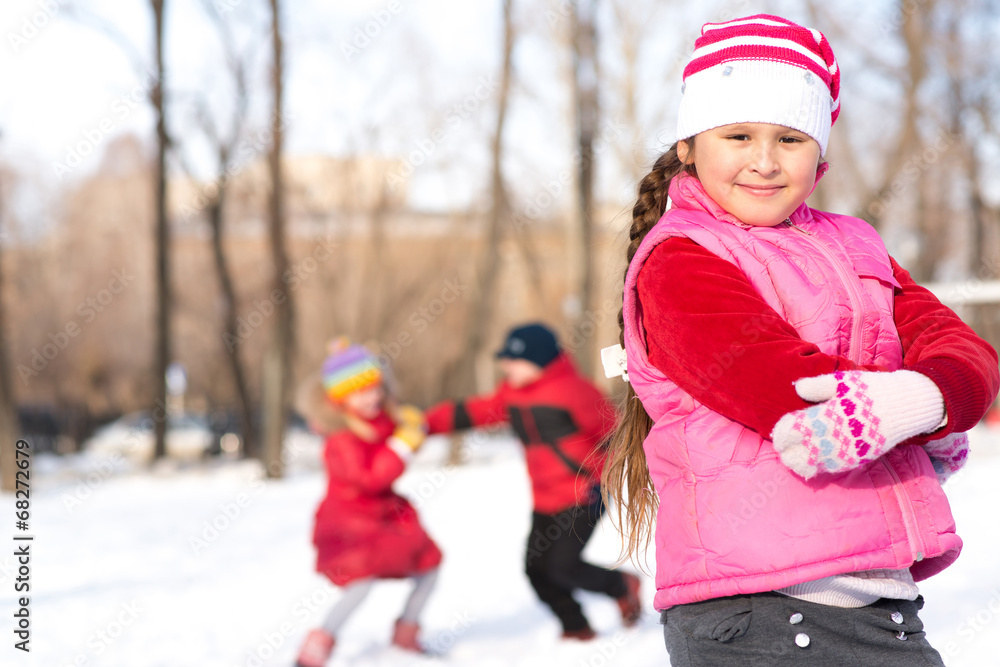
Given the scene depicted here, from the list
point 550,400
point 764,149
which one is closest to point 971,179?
point 550,400

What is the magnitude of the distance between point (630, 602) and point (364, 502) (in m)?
1.45

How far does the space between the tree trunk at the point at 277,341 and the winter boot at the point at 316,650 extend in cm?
1075

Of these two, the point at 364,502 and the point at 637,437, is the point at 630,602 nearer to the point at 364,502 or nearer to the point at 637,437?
the point at 364,502

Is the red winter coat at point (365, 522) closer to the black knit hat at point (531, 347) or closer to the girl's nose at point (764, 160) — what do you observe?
the black knit hat at point (531, 347)

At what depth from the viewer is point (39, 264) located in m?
30.1

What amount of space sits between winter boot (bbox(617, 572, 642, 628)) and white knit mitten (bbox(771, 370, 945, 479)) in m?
3.57

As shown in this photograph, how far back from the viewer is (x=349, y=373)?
4.91 metres

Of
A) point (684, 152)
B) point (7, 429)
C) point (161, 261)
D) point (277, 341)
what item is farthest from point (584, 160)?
point (684, 152)

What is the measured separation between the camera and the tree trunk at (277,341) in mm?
15125

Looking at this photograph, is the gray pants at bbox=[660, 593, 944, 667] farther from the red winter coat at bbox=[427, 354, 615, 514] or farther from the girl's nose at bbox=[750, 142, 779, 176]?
the red winter coat at bbox=[427, 354, 615, 514]

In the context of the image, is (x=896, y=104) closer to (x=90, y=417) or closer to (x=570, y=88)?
(x=570, y=88)

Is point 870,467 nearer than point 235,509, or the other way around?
point 870,467

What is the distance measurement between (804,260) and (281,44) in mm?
14014

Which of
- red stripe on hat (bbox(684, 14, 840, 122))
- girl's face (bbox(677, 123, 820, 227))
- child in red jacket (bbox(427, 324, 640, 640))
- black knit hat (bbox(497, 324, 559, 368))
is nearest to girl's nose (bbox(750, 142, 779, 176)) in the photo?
girl's face (bbox(677, 123, 820, 227))
